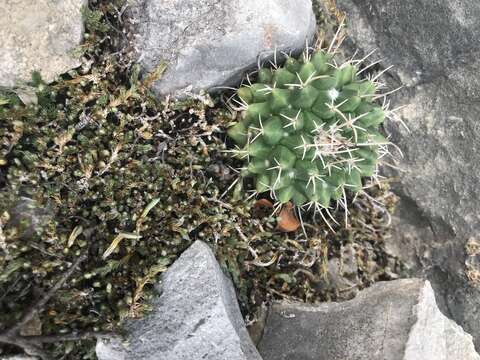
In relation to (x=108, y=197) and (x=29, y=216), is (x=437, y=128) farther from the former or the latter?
(x=29, y=216)

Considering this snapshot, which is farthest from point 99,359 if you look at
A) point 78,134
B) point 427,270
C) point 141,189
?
point 427,270

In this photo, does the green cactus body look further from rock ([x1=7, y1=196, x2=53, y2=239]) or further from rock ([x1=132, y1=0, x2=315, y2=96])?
rock ([x1=7, y1=196, x2=53, y2=239])

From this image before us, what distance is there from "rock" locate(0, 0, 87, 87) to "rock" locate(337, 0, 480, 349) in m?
1.63

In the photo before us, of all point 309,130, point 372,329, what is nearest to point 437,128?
point 309,130

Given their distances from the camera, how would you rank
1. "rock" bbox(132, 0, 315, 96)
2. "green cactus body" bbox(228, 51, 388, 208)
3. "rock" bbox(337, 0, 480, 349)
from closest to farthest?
"green cactus body" bbox(228, 51, 388, 208), "rock" bbox(132, 0, 315, 96), "rock" bbox(337, 0, 480, 349)

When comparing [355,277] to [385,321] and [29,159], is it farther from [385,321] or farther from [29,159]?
[29,159]

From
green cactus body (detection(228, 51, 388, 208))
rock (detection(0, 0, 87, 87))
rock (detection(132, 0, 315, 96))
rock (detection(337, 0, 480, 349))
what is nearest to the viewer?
rock (detection(0, 0, 87, 87))

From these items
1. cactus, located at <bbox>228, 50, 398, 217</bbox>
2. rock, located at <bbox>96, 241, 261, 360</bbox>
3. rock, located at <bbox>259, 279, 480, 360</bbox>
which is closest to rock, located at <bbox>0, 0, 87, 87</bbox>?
cactus, located at <bbox>228, 50, 398, 217</bbox>

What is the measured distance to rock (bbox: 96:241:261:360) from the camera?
2.28 metres

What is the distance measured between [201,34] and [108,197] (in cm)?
86

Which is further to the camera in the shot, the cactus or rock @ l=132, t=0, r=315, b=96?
rock @ l=132, t=0, r=315, b=96

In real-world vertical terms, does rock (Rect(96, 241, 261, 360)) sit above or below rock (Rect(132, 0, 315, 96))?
below

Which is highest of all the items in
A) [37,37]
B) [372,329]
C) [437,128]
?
[37,37]

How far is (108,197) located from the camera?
2.45m
